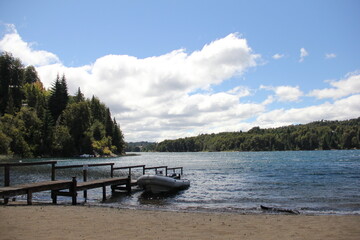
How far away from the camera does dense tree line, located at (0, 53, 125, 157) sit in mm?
88188

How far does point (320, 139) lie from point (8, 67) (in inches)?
6757

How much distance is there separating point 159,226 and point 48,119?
92.9 meters

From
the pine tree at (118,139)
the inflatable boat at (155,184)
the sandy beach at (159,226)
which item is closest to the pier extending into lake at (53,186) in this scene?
the inflatable boat at (155,184)

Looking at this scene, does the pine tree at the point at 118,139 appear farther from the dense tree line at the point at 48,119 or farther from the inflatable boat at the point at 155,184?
the inflatable boat at the point at 155,184

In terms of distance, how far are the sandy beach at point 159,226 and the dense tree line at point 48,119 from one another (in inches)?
3078

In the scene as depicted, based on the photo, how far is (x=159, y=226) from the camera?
9320 millimetres

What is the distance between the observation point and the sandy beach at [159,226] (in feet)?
25.7

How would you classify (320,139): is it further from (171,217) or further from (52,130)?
(171,217)

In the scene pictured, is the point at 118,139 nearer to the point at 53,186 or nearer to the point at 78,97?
the point at 78,97

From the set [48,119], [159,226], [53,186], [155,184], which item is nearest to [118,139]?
[48,119]

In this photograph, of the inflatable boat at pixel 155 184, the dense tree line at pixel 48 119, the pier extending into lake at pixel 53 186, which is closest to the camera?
the pier extending into lake at pixel 53 186

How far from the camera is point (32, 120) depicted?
88.2 meters

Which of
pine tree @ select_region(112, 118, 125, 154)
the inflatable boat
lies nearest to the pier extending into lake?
the inflatable boat

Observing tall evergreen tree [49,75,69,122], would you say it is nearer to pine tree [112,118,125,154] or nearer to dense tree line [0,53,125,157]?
dense tree line [0,53,125,157]
